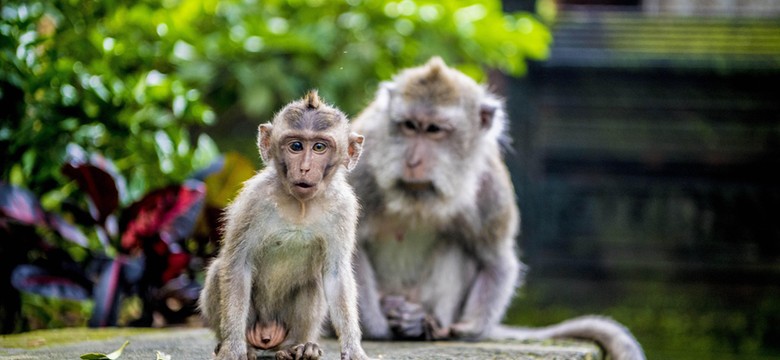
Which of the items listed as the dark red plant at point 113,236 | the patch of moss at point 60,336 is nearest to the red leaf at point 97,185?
the dark red plant at point 113,236

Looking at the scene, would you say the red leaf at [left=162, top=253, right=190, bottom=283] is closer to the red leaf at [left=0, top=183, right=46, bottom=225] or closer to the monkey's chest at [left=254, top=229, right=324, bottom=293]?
the red leaf at [left=0, top=183, right=46, bottom=225]

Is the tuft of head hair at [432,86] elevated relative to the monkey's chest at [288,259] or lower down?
elevated

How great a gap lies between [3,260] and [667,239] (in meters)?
5.68

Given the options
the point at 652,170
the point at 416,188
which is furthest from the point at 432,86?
the point at 652,170

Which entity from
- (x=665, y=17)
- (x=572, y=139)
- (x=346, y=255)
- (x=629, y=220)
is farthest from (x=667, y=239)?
(x=346, y=255)

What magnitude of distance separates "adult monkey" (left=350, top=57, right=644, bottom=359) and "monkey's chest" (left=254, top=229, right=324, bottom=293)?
1452mm

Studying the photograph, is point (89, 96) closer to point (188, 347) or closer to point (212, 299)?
point (188, 347)

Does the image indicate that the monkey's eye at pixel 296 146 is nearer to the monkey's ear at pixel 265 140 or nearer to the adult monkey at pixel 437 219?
the monkey's ear at pixel 265 140

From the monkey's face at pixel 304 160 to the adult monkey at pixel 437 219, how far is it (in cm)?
161

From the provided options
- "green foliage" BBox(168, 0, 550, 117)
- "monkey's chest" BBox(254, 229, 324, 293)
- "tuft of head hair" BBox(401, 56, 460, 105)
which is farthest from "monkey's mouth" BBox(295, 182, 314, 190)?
"green foliage" BBox(168, 0, 550, 117)

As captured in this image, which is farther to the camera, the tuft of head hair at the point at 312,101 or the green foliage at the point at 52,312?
the green foliage at the point at 52,312

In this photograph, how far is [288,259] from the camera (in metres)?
3.85

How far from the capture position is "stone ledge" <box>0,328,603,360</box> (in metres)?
4.29

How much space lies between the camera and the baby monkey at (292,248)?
3645 millimetres
